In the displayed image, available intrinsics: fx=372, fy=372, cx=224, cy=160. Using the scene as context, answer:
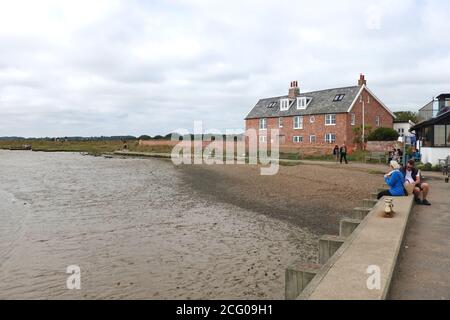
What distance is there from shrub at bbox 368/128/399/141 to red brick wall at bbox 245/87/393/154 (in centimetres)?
243

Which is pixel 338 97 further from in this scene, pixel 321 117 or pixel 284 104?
pixel 284 104

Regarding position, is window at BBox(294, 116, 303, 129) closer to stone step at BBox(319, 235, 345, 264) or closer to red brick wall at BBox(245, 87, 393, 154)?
red brick wall at BBox(245, 87, 393, 154)

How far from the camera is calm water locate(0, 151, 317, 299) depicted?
811 centimetres

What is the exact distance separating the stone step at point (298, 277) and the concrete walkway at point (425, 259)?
1.23 m

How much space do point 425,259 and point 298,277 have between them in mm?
2498

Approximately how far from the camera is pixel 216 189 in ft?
75.4

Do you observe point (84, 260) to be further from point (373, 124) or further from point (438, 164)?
point (373, 124)

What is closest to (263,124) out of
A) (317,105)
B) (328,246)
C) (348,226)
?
(317,105)

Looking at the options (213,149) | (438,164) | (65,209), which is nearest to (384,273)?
(65,209)

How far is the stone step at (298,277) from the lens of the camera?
6047 mm

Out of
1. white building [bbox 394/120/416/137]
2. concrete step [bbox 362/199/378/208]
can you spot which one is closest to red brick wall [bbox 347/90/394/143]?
white building [bbox 394/120/416/137]

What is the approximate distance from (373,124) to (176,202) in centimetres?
3559

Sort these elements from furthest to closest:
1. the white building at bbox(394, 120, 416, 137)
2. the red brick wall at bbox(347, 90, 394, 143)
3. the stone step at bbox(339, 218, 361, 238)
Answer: the white building at bbox(394, 120, 416, 137) < the red brick wall at bbox(347, 90, 394, 143) < the stone step at bbox(339, 218, 361, 238)

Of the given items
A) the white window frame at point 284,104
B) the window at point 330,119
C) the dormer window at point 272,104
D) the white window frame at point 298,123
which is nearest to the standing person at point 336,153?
the window at point 330,119
